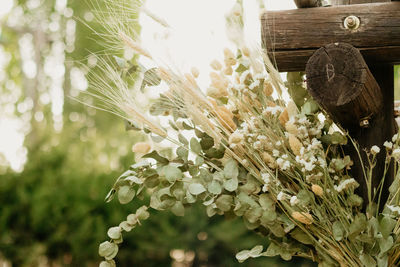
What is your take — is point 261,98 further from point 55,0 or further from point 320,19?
point 55,0

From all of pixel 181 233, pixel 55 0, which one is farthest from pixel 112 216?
pixel 55 0

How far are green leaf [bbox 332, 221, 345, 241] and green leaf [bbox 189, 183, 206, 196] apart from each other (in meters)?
0.31

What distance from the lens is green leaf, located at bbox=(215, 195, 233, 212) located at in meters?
1.22

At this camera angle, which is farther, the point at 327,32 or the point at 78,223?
the point at 78,223

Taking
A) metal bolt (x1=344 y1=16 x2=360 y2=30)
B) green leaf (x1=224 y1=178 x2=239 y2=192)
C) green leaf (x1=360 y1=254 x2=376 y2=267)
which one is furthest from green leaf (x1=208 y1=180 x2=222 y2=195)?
metal bolt (x1=344 y1=16 x2=360 y2=30)

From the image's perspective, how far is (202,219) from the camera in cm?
381

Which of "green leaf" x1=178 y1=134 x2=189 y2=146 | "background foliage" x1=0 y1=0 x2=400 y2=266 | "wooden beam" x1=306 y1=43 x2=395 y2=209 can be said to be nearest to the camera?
"wooden beam" x1=306 y1=43 x2=395 y2=209

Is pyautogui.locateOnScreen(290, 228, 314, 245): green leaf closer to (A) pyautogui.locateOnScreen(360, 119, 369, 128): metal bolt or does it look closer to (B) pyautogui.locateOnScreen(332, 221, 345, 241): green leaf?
(B) pyautogui.locateOnScreen(332, 221, 345, 241): green leaf

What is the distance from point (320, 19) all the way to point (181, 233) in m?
2.85

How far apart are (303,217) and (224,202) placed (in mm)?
191

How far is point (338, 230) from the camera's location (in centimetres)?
114

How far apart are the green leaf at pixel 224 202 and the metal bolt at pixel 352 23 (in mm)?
487

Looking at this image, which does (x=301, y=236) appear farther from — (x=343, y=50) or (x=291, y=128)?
(x=343, y=50)

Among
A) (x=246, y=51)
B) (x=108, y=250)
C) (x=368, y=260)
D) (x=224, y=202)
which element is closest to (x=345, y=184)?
(x=368, y=260)
